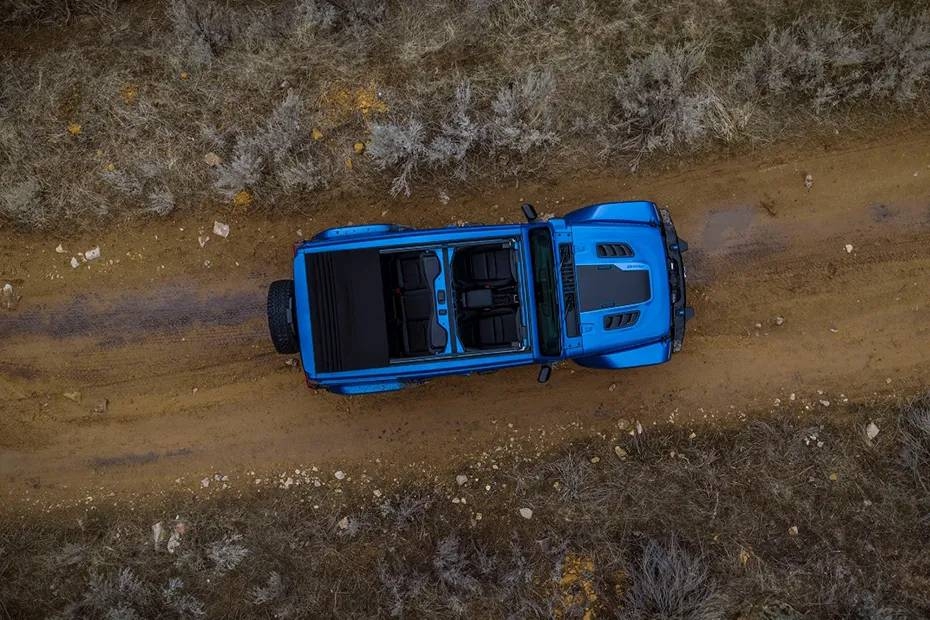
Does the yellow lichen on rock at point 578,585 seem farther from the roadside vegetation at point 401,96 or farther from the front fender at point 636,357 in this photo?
the roadside vegetation at point 401,96

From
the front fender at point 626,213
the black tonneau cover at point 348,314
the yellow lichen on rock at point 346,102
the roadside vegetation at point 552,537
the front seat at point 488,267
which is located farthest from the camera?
the yellow lichen on rock at point 346,102

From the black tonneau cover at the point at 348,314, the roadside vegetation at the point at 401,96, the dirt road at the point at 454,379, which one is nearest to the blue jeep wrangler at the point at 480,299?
the black tonneau cover at the point at 348,314

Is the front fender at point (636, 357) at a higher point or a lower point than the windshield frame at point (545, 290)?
lower

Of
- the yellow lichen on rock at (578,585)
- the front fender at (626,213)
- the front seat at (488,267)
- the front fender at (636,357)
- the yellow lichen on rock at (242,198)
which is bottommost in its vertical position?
the yellow lichen on rock at (578,585)

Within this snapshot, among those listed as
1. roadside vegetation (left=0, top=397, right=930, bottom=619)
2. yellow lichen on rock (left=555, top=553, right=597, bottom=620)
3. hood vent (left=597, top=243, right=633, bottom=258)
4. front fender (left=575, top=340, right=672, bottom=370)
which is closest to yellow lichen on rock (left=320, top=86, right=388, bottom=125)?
hood vent (left=597, top=243, right=633, bottom=258)

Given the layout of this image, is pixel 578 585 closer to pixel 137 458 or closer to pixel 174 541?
pixel 174 541

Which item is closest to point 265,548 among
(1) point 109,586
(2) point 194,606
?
(2) point 194,606

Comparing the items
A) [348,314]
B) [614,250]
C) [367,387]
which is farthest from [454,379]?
[614,250]

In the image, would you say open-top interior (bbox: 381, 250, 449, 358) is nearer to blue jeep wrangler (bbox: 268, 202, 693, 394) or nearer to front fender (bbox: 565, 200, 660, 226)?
blue jeep wrangler (bbox: 268, 202, 693, 394)
